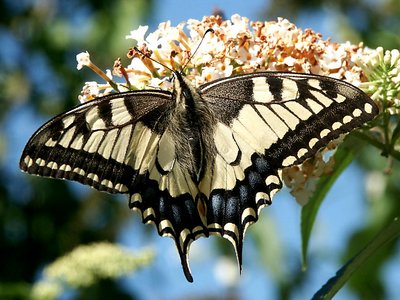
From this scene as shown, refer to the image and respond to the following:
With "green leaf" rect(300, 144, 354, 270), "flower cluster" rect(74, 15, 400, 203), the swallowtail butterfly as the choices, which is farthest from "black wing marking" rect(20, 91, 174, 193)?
"green leaf" rect(300, 144, 354, 270)

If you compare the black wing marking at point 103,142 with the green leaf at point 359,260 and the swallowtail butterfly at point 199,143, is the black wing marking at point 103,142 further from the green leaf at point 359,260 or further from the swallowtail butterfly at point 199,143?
the green leaf at point 359,260

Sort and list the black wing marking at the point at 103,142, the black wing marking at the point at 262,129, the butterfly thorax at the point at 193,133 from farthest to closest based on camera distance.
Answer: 1. the butterfly thorax at the point at 193,133
2. the black wing marking at the point at 103,142
3. the black wing marking at the point at 262,129

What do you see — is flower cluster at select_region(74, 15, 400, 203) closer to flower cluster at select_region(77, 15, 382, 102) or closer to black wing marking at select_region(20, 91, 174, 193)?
flower cluster at select_region(77, 15, 382, 102)

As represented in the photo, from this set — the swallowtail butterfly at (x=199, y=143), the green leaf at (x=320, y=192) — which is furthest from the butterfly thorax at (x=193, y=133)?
the green leaf at (x=320, y=192)

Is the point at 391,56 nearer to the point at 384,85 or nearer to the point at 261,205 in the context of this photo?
the point at 384,85

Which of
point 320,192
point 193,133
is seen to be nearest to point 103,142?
point 193,133

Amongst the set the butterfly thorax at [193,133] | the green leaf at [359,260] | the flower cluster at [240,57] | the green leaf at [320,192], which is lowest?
the green leaf at [359,260]
